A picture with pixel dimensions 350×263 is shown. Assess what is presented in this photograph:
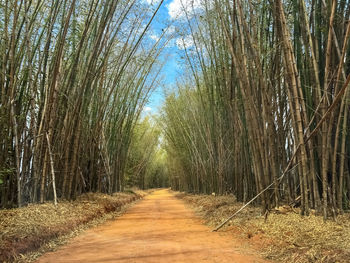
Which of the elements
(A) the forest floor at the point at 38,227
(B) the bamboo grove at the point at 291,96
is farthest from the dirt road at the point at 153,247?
(B) the bamboo grove at the point at 291,96

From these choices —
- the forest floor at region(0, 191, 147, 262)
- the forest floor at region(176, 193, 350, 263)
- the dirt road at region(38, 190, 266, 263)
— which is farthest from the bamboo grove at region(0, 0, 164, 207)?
the forest floor at region(176, 193, 350, 263)

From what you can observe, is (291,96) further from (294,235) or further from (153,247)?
(153,247)

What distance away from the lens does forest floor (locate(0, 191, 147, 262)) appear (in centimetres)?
207

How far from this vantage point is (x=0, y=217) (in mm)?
2646

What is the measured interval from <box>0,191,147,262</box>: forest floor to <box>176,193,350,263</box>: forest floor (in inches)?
57.7

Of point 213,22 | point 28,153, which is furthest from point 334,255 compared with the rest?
point 213,22

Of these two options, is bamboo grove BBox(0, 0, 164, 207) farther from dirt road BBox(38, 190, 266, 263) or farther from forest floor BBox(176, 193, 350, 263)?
forest floor BBox(176, 193, 350, 263)

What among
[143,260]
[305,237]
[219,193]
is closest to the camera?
[143,260]

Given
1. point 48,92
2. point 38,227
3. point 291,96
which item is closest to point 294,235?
point 291,96

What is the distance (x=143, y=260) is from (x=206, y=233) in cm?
116

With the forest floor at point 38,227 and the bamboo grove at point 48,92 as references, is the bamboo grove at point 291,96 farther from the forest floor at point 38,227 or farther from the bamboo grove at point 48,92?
the forest floor at point 38,227

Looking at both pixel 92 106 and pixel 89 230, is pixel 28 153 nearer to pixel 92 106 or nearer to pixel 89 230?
pixel 89 230

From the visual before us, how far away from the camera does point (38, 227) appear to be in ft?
8.47

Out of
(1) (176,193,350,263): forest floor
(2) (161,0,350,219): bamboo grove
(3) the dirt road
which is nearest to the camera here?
(1) (176,193,350,263): forest floor
